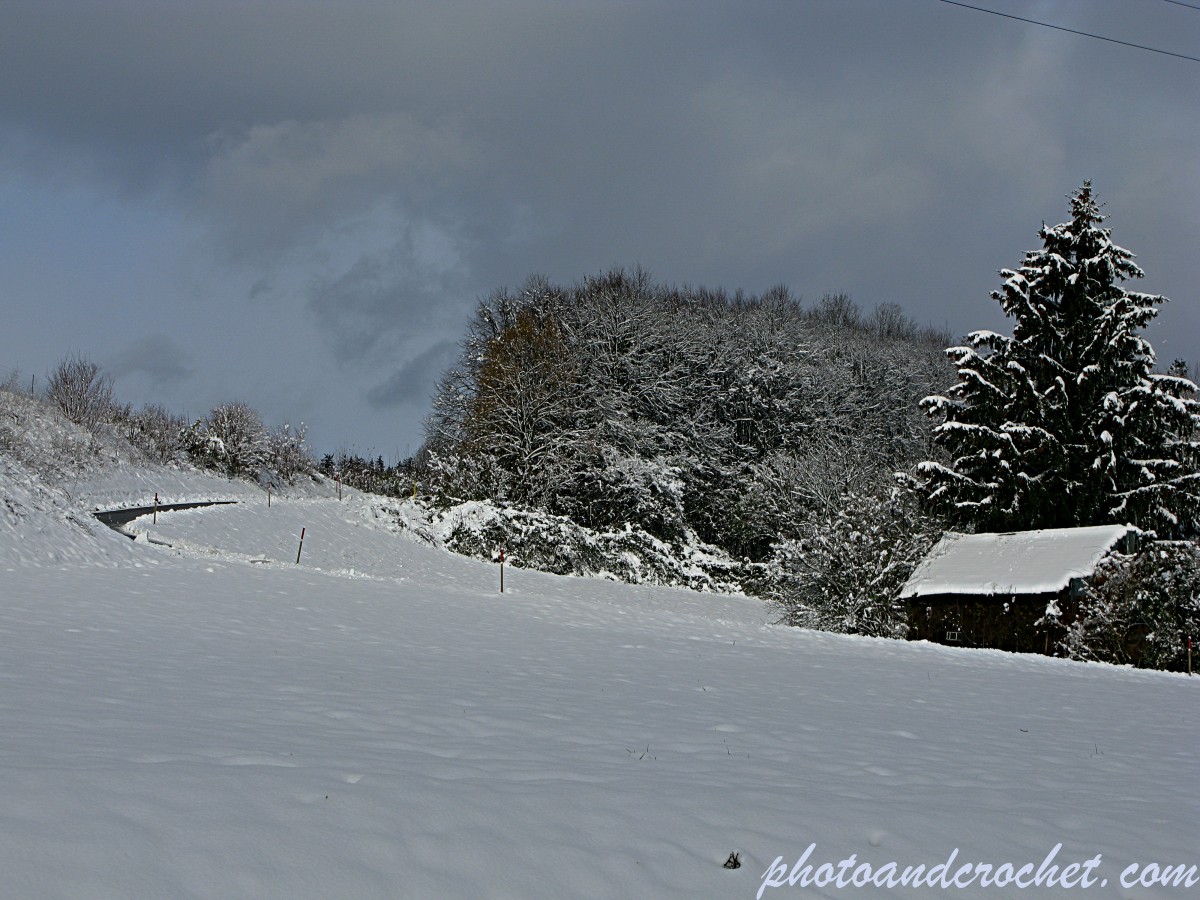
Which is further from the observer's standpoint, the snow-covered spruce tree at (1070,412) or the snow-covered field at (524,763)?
the snow-covered spruce tree at (1070,412)

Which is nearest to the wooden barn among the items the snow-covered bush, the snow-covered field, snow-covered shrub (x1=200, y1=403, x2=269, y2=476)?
the snow-covered field

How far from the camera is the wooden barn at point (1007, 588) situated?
21.3m

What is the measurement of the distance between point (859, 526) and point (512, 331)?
20.3m

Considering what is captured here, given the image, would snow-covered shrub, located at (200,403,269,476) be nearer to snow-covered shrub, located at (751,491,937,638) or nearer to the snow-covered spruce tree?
snow-covered shrub, located at (751,491,937,638)

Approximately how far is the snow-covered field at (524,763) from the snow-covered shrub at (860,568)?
9.43 m

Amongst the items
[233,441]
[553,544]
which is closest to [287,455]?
[233,441]

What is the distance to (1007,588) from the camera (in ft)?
72.1

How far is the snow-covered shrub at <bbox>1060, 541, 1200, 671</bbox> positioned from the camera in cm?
2025

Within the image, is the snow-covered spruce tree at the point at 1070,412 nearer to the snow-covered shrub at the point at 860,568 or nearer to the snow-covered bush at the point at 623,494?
the snow-covered shrub at the point at 860,568

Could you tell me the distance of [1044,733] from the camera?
9609 millimetres

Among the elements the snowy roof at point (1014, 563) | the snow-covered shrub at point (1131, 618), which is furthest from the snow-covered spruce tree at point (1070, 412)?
the snow-covered shrub at point (1131, 618)

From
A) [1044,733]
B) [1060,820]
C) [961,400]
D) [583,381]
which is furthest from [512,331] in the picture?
[1060,820]

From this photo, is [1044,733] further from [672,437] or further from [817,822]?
[672,437]

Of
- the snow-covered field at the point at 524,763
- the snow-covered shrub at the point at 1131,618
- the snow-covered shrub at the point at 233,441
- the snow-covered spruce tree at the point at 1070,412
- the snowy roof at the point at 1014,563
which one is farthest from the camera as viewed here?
the snow-covered shrub at the point at 233,441
